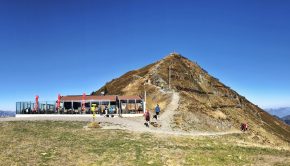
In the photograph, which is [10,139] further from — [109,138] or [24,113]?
[24,113]

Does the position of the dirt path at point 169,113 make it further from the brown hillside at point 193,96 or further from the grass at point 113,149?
the grass at point 113,149

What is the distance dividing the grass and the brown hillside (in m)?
19.8

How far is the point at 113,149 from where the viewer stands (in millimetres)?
40906

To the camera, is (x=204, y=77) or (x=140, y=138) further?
(x=204, y=77)

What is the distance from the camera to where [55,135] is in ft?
160

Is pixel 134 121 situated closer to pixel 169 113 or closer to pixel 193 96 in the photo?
pixel 169 113

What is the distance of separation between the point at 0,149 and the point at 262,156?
2755 cm

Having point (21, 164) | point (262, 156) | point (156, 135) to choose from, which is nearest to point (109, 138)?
point (156, 135)

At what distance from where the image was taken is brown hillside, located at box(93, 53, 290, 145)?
83275mm

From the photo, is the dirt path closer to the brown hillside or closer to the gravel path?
the gravel path

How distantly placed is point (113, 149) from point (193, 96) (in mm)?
72224

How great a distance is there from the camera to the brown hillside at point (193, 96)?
8328cm

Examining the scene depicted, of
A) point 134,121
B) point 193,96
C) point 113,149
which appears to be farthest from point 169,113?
point 113,149

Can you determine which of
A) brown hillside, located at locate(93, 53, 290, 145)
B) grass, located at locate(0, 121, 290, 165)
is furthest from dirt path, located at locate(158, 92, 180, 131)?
grass, located at locate(0, 121, 290, 165)
